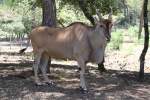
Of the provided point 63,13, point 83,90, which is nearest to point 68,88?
point 83,90

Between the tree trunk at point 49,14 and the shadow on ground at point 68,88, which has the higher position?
the tree trunk at point 49,14

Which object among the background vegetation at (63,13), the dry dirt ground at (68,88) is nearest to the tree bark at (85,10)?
the background vegetation at (63,13)

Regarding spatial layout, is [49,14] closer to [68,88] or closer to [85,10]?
[68,88]

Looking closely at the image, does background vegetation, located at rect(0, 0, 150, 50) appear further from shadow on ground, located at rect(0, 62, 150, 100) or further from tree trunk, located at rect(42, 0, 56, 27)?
tree trunk, located at rect(42, 0, 56, 27)

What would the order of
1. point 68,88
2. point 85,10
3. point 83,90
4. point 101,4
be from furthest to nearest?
point 101,4 → point 85,10 → point 68,88 → point 83,90

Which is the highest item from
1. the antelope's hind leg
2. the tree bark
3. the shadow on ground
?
the tree bark

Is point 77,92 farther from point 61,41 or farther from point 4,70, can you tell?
point 4,70

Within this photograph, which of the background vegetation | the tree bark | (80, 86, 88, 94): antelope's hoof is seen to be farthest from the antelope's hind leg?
the tree bark

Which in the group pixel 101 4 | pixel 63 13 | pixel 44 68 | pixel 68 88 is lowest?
pixel 68 88

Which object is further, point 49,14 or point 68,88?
point 49,14

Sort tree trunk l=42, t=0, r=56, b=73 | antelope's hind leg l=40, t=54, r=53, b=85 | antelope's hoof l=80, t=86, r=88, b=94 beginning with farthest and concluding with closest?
tree trunk l=42, t=0, r=56, b=73 < antelope's hind leg l=40, t=54, r=53, b=85 < antelope's hoof l=80, t=86, r=88, b=94

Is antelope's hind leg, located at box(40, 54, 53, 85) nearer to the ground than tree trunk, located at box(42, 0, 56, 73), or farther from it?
nearer to the ground

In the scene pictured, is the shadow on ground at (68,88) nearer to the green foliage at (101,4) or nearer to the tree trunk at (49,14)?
the tree trunk at (49,14)

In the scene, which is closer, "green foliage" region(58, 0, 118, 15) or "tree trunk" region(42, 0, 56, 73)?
"tree trunk" region(42, 0, 56, 73)
